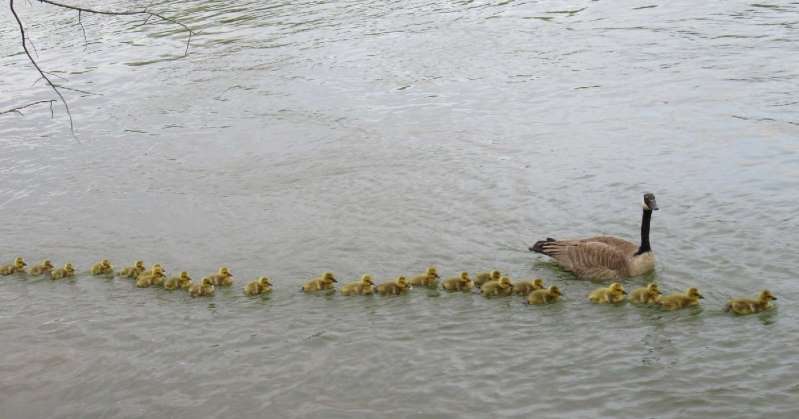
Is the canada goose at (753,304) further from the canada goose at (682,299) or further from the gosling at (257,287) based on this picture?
the gosling at (257,287)

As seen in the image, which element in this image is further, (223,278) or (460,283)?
(223,278)

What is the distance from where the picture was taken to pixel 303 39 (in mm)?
23359

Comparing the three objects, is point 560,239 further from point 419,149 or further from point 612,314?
point 419,149

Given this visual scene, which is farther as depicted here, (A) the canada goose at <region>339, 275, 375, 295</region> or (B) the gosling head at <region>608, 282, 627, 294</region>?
(A) the canada goose at <region>339, 275, 375, 295</region>

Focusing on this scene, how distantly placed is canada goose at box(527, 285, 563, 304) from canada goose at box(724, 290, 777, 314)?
1692 millimetres

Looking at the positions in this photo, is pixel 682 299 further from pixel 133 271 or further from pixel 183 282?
pixel 133 271

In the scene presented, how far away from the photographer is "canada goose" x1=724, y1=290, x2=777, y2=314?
8570 mm

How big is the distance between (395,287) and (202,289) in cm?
217

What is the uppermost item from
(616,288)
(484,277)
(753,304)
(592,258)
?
(592,258)

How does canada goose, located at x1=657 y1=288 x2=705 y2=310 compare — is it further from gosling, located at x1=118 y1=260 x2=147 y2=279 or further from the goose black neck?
gosling, located at x1=118 y1=260 x2=147 y2=279

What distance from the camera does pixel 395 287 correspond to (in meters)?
9.81

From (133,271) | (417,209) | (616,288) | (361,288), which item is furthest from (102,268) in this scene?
(616,288)

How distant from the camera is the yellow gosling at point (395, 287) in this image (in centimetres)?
980

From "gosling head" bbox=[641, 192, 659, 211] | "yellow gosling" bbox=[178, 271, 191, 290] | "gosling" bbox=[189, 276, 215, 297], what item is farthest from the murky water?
"gosling head" bbox=[641, 192, 659, 211]
